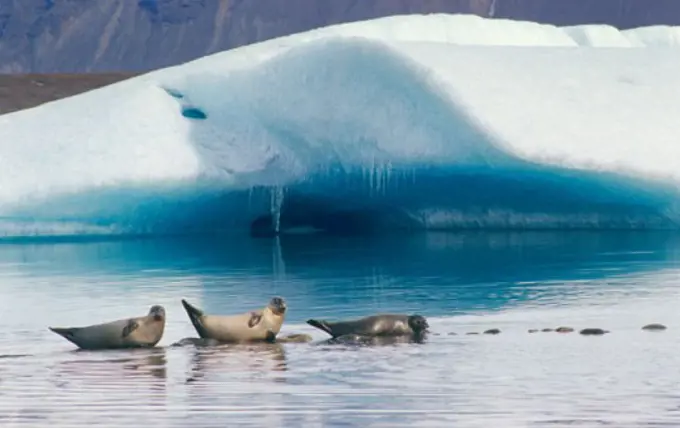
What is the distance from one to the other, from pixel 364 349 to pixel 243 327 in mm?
862

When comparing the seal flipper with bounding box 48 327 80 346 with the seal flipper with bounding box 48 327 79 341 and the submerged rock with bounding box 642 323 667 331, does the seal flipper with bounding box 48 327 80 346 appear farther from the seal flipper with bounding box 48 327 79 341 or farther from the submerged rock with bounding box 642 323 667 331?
the submerged rock with bounding box 642 323 667 331

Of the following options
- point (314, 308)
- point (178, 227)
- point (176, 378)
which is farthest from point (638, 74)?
point (176, 378)

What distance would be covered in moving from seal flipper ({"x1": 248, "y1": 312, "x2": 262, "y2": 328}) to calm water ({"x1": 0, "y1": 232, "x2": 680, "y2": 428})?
0.32 metres

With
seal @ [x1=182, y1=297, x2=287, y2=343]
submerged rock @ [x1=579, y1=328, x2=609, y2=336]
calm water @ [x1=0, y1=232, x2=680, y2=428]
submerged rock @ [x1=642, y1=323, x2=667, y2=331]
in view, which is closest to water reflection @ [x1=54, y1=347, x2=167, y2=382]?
calm water @ [x1=0, y1=232, x2=680, y2=428]

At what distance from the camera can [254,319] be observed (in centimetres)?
1127

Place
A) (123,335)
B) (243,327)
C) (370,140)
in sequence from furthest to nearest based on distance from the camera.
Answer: (370,140) → (243,327) → (123,335)

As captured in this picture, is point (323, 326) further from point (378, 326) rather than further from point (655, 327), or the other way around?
point (655, 327)

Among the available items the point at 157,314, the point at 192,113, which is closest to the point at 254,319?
the point at 157,314

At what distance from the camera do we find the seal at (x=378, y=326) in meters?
11.3

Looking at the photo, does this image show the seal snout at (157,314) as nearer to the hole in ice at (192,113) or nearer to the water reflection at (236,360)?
the water reflection at (236,360)

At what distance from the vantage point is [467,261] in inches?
730

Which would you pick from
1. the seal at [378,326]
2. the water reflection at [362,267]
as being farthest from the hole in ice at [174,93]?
the seal at [378,326]

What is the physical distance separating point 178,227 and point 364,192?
2499 millimetres

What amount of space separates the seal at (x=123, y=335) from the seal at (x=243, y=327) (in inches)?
9.8
